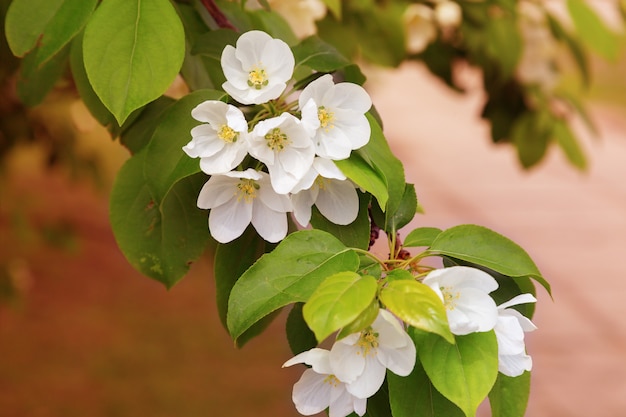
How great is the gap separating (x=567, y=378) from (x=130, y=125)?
2184mm

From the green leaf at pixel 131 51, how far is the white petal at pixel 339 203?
0.12 meters

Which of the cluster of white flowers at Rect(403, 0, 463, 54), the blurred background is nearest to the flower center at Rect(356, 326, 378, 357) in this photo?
the blurred background

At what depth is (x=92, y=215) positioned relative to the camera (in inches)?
150

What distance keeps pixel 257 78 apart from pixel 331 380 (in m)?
0.19

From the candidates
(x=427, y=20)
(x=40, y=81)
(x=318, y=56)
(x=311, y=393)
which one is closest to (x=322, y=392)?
(x=311, y=393)

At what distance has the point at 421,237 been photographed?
57 centimetres

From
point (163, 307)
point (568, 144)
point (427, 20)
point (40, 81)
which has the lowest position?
point (163, 307)

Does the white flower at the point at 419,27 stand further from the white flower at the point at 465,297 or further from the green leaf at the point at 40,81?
the white flower at the point at 465,297

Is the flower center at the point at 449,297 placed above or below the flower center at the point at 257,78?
below

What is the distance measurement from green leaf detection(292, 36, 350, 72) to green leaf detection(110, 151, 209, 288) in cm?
11

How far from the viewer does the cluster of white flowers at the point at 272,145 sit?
0.51 metres

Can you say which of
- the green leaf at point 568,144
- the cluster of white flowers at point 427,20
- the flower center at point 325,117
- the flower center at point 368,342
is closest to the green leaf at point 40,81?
the flower center at point 325,117

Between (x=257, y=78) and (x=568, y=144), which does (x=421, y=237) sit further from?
(x=568, y=144)

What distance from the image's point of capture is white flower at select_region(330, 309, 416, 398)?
47 centimetres
